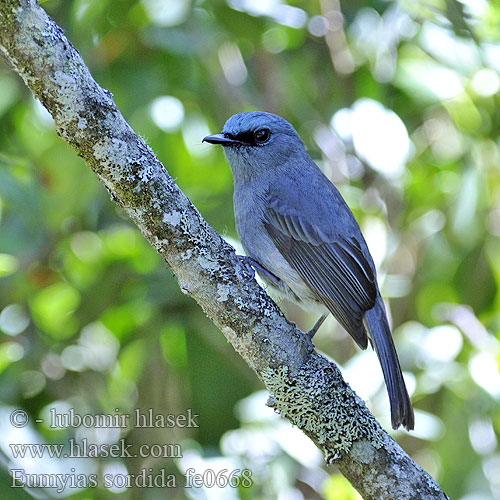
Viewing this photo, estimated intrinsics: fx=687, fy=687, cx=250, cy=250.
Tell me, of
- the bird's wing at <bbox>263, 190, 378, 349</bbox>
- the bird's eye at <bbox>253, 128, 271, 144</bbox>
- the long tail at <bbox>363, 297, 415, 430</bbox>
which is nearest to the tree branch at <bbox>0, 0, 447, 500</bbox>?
the long tail at <bbox>363, 297, 415, 430</bbox>

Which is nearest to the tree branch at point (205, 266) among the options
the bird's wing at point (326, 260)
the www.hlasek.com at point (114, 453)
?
the bird's wing at point (326, 260)

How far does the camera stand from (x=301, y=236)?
370 centimetres

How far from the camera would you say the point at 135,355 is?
418 centimetres

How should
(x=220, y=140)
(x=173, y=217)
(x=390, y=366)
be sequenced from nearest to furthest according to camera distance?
1. (x=173, y=217)
2. (x=390, y=366)
3. (x=220, y=140)

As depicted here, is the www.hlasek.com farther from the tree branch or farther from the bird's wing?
the tree branch

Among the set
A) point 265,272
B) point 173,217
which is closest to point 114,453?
point 265,272

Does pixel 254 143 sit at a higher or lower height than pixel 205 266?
higher

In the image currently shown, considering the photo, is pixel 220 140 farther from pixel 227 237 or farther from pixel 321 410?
pixel 321 410

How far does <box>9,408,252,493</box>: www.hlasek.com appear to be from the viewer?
142 inches

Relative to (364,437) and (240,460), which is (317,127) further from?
(364,437)

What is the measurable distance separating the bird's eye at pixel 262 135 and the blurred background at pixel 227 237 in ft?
1.49

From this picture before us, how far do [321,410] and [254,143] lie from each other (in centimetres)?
→ 187

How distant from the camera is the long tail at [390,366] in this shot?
322 cm

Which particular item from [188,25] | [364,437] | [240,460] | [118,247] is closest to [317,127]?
[188,25]
